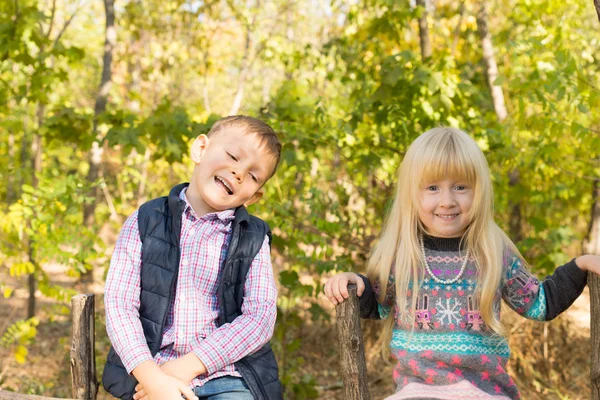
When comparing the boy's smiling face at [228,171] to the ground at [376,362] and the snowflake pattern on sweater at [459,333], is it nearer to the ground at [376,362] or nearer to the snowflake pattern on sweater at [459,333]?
the snowflake pattern on sweater at [459,333]

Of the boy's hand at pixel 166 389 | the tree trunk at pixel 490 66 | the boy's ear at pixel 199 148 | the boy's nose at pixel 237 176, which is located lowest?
the boy's hand at pixel 166 389

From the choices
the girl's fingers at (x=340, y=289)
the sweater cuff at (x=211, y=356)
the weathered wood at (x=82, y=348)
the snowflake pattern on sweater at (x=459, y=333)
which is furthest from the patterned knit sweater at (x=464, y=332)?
the weathered wood at (x=82, y=348)

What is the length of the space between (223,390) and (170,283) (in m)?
0.40

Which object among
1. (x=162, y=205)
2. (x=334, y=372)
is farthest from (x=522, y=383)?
(x=162, y=205)

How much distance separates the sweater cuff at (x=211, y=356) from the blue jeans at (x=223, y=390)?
7 cm

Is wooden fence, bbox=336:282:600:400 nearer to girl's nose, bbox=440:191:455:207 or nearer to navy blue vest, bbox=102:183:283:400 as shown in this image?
navy blue vest, bbox=102:183:283:400

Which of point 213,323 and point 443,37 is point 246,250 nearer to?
point 213,323

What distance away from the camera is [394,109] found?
3.84 meters

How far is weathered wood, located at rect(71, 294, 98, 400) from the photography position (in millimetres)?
2475

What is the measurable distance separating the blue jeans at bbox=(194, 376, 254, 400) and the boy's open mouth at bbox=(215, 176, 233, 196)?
64 centimetres

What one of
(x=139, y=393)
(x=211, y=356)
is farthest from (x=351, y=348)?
(x=139, y=393)

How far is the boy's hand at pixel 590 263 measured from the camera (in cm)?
216

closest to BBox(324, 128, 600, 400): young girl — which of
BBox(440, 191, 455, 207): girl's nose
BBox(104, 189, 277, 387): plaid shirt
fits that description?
BBox(440, 191, 455, 207): girl's nose

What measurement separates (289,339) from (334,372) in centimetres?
49
